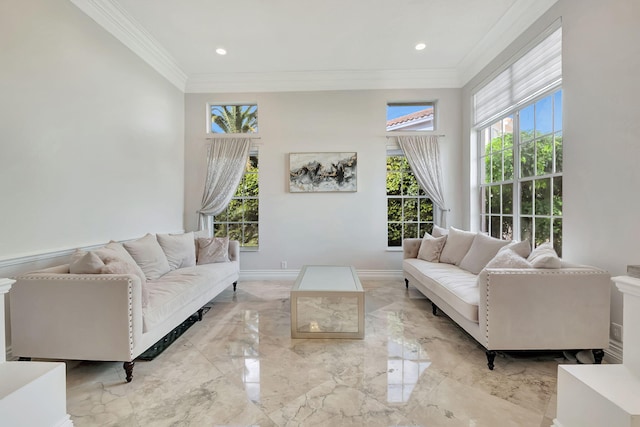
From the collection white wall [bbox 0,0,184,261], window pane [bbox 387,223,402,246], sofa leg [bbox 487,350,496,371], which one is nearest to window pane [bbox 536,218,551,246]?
sofa leg [bbox 487,350,496,371]

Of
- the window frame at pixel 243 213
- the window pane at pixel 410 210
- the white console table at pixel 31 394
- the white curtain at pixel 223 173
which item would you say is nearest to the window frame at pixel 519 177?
the window pane at pixel 410 210

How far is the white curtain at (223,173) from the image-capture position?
14.6ft

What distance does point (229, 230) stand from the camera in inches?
184

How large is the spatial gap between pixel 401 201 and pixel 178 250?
3.34 metres

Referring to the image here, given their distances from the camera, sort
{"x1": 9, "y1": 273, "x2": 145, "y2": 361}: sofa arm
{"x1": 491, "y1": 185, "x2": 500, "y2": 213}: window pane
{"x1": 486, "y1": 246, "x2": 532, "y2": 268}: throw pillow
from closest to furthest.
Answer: {"x1": 9, "y1": 273, "x2": 145, "y2": 361}: sofa arm < {"x1": 486, "y1": 246, "x2": 532, "y2": 268}: throw pillow < {"x1": 491, "y1": 185, "x2": 500, "y2": 213}: window pane

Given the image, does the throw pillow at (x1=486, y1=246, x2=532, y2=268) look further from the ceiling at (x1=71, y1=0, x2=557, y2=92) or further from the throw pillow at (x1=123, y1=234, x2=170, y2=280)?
the throw pillow at (x1=123, y1=234, x2=170, y2=280)

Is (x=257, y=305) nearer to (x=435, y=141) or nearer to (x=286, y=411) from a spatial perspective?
(x=286, y=411)

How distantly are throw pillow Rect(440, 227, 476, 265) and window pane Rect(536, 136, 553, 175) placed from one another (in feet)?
3.24

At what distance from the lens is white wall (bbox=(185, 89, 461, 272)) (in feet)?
14.6

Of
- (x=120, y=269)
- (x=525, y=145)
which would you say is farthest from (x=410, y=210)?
(x=120, y=269)

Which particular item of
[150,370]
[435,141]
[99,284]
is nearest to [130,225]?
[99,284]

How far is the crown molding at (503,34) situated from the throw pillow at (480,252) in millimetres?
2307

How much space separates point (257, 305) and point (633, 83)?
3.85 metres

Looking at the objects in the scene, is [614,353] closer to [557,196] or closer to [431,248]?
[557,196]
